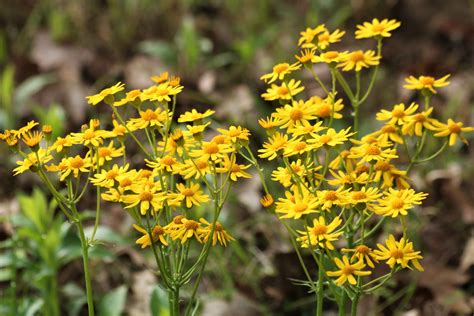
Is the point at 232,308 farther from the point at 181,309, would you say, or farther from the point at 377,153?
the point at 377,153

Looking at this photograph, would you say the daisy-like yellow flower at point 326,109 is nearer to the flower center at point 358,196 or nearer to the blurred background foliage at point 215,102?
the flower center at point 358,196

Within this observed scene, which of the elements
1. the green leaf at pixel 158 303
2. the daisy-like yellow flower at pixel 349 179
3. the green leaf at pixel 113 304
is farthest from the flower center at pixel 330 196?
the green leaf at pixel 113 304

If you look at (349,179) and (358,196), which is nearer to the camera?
(358,196)

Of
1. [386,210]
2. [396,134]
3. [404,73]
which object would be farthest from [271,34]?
[386,210]

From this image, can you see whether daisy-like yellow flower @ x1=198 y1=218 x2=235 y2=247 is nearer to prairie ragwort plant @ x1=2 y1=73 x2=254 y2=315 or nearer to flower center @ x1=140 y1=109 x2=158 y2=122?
prairie ragwort plant @ x1=2 y1=73 x2=254 y2=315

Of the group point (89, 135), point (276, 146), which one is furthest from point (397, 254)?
point (89, 135)

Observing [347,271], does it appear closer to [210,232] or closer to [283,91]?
[210,232]
